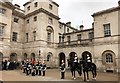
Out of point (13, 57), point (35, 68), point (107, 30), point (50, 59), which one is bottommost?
point (35, 68)

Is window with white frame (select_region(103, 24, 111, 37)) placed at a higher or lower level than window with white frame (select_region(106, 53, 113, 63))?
higher

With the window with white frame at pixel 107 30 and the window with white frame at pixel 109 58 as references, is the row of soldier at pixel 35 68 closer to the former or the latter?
the window with white frame at pixel 109 58

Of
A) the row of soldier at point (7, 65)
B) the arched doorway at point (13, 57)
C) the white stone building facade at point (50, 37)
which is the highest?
the white stone building facade at point (50, 37)

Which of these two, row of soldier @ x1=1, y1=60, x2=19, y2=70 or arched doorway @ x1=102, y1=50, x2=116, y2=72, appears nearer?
arched doorway @ x1=102, y1=50, x2=116, y2=72

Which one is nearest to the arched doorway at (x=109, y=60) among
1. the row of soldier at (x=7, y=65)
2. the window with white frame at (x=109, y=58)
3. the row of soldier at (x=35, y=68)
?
the window with white frame at (x=109, y=58)

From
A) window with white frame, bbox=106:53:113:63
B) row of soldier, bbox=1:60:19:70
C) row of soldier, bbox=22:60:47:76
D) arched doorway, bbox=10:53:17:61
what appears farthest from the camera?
arched doorway, bbox=10:53:17:61

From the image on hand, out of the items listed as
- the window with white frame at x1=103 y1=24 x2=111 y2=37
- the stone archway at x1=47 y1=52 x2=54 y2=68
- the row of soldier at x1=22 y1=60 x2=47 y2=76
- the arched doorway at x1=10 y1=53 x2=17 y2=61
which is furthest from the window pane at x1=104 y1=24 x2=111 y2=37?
the arched doorway at x1=10 y1=53 x2=17 y2=61

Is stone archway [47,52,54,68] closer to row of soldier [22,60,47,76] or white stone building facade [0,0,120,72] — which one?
white stone building facade [0,0,120,72]

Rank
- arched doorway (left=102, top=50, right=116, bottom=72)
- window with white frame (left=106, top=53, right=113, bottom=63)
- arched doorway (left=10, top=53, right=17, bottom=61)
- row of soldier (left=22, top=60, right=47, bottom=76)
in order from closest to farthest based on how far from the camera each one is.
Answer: row of soldier (left=22, top=60, right=47, bottom=76) → arched doorway (left=102, top=50, right=116, bottom=72) → window with white frame (left=106, top=53, right=113, bottom=63) → arched doorway (left=10, top=53, right=17, bottom=61)

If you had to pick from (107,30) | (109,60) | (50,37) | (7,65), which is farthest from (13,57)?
(107,30)

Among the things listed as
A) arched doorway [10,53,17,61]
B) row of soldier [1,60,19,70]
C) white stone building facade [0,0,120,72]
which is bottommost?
row of soldier [1,60,19,70]

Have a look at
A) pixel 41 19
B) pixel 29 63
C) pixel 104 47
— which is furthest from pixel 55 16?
pixel 29 63

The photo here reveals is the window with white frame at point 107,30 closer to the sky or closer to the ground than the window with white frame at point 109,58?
closer to the sky

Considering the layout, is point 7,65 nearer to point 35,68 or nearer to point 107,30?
point 35,68
